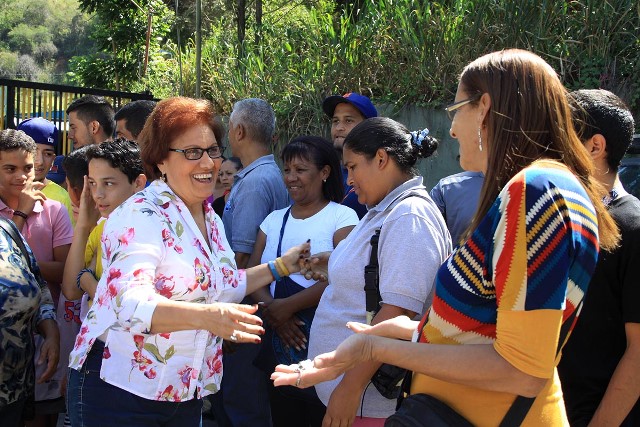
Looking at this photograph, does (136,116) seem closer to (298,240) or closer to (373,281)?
(298,240)

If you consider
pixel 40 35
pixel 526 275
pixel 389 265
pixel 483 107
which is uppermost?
pixel 40 35

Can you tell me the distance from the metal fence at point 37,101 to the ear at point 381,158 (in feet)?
18.2

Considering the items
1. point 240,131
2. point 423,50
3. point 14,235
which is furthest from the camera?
point 423,50

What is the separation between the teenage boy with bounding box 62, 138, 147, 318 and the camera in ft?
13.0

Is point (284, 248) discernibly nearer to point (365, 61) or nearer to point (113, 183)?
point (113, 183)

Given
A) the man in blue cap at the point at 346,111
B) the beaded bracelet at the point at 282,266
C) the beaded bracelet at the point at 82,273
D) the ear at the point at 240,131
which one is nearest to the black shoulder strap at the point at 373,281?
the beaded bracelet at the point at 282,266

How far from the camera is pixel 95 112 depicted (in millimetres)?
6234

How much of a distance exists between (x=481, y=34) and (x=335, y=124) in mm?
2436

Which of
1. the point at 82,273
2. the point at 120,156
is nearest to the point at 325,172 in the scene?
the point at 120,156

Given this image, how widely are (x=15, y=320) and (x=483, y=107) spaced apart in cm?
235

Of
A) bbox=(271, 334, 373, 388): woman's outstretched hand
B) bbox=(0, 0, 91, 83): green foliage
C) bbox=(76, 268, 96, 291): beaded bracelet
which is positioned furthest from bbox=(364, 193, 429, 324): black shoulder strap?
bbox=(0, 0, 91, 83): green foliage

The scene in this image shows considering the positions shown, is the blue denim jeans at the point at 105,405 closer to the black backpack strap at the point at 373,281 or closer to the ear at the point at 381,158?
the black backpack strap at the point at 373,281

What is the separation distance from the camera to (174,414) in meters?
2.85

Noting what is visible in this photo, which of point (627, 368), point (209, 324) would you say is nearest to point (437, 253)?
point (627, 368)
